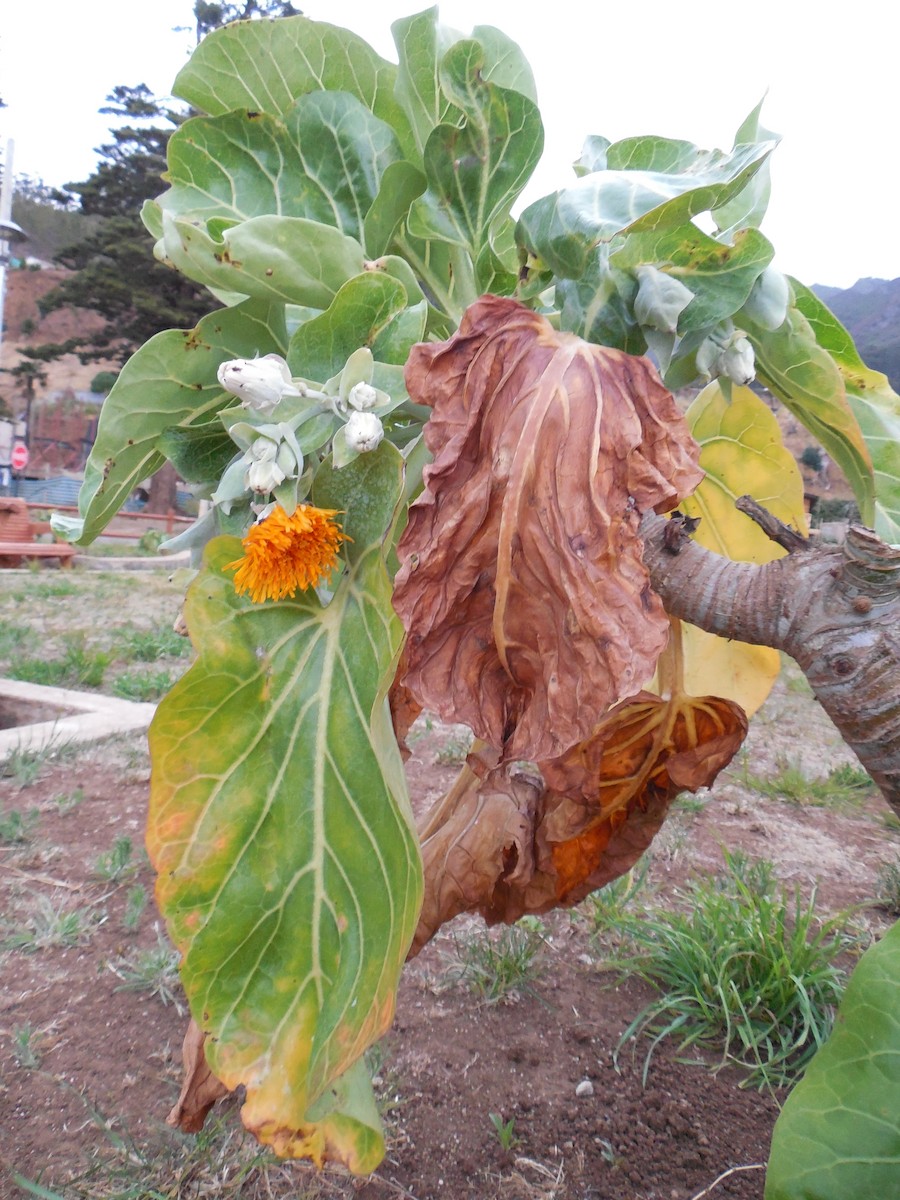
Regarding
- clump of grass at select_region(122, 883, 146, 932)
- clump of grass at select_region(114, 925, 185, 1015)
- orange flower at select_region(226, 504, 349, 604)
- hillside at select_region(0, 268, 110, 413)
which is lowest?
hillside at select_region(0, 268, 110, 413)

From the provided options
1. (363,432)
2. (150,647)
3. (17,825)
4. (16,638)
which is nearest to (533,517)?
(363,432)

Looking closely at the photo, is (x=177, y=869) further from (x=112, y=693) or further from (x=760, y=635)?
(x=112, y=693)

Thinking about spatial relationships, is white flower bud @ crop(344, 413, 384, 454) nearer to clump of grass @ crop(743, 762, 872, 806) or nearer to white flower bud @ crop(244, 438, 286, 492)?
white flower bud @ crop(244, 438, 286, 492)

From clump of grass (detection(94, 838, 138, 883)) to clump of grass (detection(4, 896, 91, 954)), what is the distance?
0.47ft

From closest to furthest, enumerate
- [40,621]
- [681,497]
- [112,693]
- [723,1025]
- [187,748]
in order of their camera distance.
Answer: [681,497] < [187,748] < [723,1025] < [112,693] < [40,621]

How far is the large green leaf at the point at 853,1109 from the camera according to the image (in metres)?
0.63

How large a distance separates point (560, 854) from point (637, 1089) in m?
0.56

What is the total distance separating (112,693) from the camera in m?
3.62

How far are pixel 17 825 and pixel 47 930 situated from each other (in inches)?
19.7

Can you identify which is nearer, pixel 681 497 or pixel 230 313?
pixel 681 497

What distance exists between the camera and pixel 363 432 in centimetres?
59

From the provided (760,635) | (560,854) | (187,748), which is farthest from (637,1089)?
(187,748)

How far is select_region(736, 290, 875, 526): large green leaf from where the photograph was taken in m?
0.72

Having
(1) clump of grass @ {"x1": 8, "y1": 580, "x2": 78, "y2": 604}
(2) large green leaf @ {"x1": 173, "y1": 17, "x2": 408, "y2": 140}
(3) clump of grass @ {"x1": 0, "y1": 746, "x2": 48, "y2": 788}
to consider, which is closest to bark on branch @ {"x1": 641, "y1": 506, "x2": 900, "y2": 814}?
(2) large green leaf @ {"x1": 173, "y1": 17, "x2": 408, "y2": 140}
